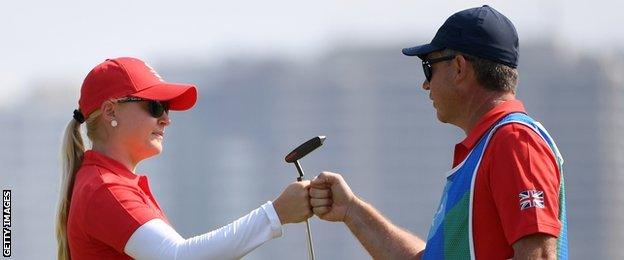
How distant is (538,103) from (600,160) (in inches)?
467

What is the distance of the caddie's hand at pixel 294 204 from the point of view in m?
5.97

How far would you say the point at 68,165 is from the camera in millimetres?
6160

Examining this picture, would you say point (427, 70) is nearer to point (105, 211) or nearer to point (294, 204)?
point (294, 204)

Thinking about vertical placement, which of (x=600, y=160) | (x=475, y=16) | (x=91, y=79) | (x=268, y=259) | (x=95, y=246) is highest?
(x=475, y=16)

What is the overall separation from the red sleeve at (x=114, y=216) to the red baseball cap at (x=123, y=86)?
0.50 metres

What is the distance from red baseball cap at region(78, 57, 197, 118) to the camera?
6.14 metres

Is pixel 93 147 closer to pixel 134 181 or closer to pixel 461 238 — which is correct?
pixel 134 181

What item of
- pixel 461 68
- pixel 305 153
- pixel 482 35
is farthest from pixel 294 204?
pixel 482 35

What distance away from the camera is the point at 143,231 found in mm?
5680

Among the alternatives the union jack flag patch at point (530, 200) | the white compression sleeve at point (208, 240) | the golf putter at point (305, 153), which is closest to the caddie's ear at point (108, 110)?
the white compression sleeve at point (208, 240)

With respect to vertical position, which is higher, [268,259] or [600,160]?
[600,160]

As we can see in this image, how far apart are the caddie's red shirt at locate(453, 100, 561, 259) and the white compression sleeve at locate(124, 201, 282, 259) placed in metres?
0.98

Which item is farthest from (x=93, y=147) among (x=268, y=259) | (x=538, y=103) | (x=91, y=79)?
(x=538, y=103)

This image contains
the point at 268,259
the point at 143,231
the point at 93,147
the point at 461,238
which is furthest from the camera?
the point at 268,259
